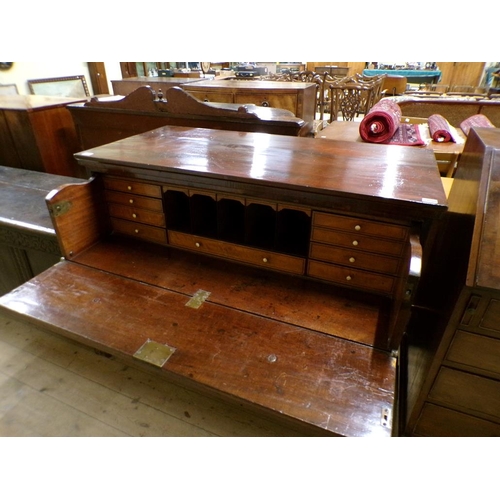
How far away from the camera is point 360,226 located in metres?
0.92

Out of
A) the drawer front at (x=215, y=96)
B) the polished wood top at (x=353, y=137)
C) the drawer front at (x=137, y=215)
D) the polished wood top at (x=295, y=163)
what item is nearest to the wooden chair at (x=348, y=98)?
the polished wood top at (x=353, y=137)

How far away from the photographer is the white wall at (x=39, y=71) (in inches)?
148

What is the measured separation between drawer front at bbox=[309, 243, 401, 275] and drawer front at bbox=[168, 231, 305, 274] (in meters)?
0.07

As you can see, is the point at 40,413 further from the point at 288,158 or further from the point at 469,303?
the point at 469,303

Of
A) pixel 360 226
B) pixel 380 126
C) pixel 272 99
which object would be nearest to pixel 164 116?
pixel 272 99

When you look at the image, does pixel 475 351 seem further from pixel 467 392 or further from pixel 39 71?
pixel 39 71

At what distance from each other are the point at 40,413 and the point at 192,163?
102 cm

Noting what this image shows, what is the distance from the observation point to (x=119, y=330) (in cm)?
92

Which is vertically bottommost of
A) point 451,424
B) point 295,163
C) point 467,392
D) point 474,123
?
point 451,424

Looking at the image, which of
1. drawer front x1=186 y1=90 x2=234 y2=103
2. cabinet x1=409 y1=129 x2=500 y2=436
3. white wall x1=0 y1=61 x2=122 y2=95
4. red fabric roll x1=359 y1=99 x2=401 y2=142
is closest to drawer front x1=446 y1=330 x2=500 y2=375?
cabinet x1=409 y1=129 x2=500 y2=436

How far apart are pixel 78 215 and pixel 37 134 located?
51.6 inches

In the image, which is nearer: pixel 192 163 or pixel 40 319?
pixel 40 319

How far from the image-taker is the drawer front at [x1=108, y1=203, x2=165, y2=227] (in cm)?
121

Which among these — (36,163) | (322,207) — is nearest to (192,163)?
(322,207)
